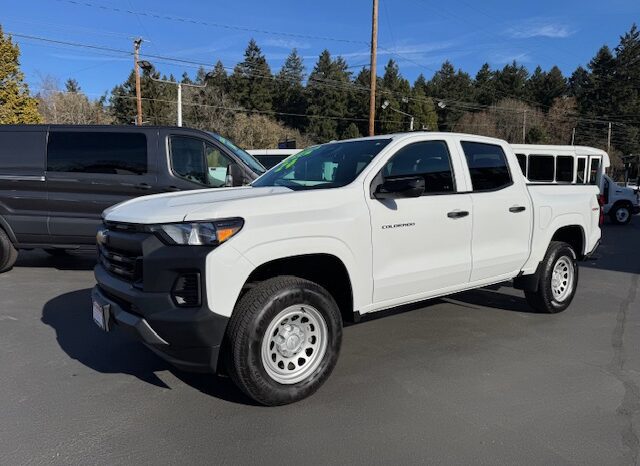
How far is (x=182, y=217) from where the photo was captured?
3.15m

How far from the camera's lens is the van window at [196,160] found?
725cm

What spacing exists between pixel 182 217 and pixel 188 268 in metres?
0.33

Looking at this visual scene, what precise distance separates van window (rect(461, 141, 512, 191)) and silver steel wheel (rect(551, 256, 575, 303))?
4.52 ft

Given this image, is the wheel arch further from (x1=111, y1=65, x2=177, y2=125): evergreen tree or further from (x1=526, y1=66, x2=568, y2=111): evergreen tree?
(x1=526, y1=66, x2=568, y2=111): evergreen tree

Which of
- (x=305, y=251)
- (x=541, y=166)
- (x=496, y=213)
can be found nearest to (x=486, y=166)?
(x=496, y=213)

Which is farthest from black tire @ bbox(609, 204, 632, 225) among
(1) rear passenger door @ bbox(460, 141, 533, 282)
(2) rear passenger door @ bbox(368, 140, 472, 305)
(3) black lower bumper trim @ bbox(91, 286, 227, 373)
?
(3) black lower bumper trim @ bbox(91, 286, 227, 373)

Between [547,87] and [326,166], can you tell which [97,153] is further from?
[547,87]

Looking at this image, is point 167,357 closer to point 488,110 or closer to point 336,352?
point 336,352

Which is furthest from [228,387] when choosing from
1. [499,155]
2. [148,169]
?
[148,169]

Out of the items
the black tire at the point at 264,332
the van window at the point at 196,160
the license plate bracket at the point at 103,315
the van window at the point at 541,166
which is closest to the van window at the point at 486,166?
the black tire at the point at 264,332

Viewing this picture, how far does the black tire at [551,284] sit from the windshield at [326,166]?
247 cm

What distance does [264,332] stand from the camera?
10.7ft

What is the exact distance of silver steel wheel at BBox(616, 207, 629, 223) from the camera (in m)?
18.9

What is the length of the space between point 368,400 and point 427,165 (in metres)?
2.10
